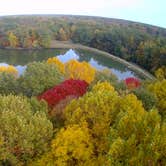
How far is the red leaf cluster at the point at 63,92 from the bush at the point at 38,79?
617 cm

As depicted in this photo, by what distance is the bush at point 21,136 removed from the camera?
2698 centimetres

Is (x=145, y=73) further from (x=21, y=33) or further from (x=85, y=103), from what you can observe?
(x=85, y=103)

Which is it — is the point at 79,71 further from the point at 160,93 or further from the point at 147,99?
the point at 147,99

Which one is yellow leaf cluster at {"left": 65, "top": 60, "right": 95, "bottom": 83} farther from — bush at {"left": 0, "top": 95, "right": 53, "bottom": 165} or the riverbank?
bush at {"left": 0, "top": 95, "right": 53, "bottom": 165}

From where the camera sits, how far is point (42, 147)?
2836 centimetres

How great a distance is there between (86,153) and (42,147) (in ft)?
12.0

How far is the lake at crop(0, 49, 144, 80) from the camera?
92.0 m

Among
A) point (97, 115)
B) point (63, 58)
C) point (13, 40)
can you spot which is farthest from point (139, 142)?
point (13, 40)

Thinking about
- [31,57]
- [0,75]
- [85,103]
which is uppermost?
[85,103]

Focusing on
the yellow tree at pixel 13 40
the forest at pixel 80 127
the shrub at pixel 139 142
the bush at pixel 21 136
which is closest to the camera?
the shrub at pixel 139 142

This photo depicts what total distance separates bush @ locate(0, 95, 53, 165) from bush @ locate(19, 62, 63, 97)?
2093 centimetres

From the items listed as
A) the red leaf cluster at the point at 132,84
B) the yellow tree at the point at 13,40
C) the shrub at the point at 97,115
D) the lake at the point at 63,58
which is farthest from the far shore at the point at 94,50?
the shrub at the point at 97,115

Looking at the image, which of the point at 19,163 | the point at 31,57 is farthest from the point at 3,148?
the point at 31,57

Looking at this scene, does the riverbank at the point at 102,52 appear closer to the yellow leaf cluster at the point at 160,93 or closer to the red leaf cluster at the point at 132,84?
the red leaf cluster at the point at 132,84
